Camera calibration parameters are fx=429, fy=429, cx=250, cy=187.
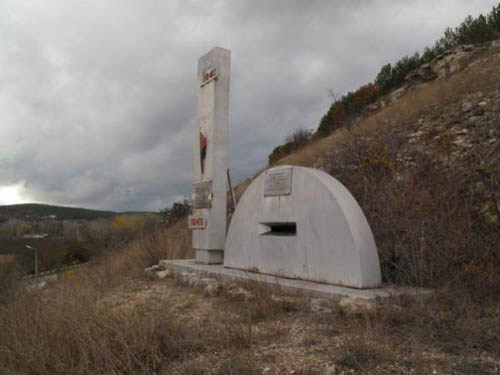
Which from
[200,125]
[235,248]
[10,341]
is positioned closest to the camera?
[10,341]

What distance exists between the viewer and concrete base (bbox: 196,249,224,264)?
8.80m

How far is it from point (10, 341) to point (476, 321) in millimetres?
4439

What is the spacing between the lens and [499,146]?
8.67 meters

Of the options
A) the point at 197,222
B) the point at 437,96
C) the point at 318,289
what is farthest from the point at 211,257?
the point at 437,96

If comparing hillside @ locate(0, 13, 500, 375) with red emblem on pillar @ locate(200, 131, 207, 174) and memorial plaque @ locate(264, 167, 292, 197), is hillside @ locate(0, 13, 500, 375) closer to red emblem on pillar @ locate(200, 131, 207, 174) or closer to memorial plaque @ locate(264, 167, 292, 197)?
memorial plaque @ locate(264, 167, 292, 197)

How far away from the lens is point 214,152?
879 centimetres

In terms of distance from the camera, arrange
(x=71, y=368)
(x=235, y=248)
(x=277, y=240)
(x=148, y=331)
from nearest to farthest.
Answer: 1. (x=71, y=368)
2. (x=148, y=331)
3. (x=277, y=240)
4. (x=235, y=248)

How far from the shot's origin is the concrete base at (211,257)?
8805mm

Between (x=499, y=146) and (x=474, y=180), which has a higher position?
(x=499, y=146)

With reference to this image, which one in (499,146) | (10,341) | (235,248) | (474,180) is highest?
(499,146)

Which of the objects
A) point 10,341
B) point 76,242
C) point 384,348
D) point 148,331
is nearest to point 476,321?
point 384,348

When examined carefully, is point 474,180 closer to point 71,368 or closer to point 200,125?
point 200,125

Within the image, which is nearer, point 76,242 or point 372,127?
point 372,127

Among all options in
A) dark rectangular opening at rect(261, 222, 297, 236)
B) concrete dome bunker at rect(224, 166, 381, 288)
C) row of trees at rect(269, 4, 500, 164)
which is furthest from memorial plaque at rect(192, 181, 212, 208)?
row of trees at rect(269, 4, 500, 164)
